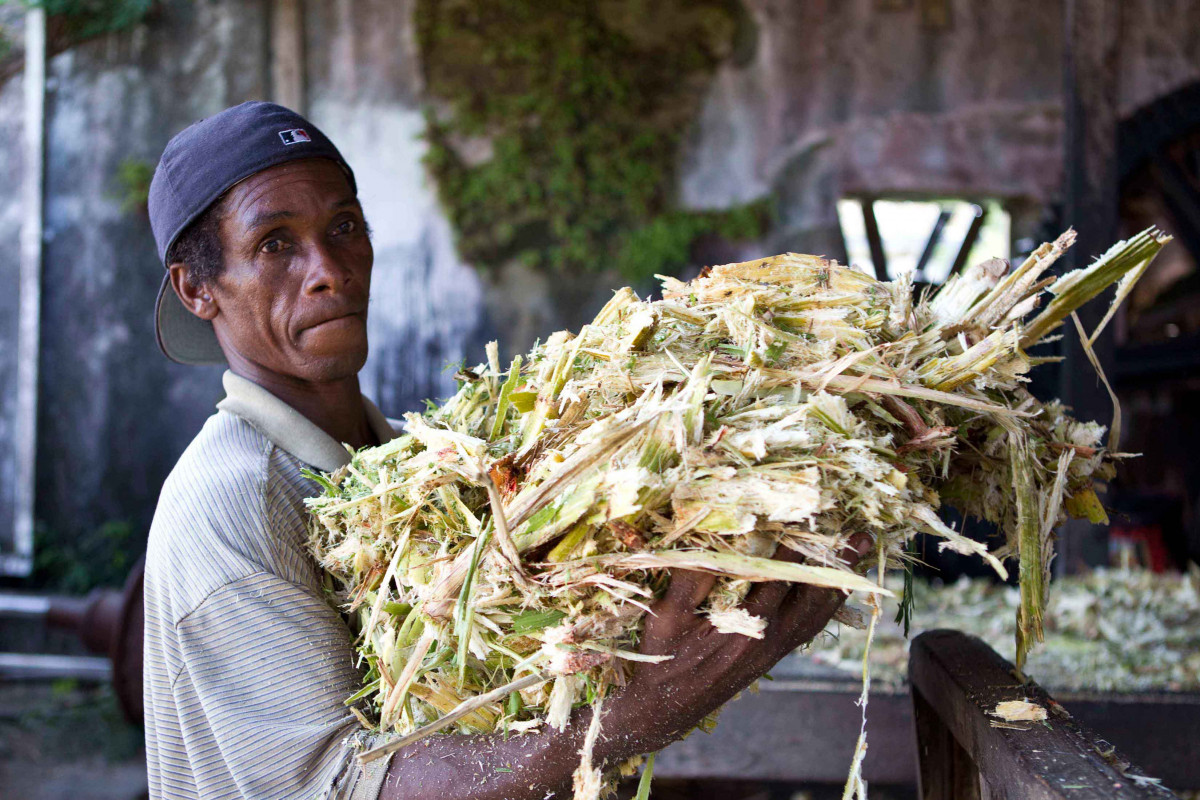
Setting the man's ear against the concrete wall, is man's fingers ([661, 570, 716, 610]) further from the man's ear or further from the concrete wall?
the concrete wall

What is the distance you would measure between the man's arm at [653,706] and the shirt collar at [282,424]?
0.58m

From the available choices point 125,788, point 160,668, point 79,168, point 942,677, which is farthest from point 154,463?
point 942,677

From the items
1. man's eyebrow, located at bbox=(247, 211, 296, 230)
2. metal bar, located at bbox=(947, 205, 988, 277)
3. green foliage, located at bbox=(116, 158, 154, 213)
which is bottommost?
man's eyebrow, located at bbox=(247, 211, 296, 230)

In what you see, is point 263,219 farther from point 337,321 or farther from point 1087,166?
point 1087,166

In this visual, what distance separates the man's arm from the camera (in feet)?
3.56

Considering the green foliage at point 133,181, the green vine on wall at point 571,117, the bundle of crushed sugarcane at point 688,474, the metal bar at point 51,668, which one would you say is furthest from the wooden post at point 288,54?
the bundle of crushed sugarcane at point 688,474

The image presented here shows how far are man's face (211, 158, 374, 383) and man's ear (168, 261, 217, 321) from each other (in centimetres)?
2

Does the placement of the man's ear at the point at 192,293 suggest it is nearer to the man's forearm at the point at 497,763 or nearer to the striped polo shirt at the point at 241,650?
the striped polo shirt at the point at 241,650

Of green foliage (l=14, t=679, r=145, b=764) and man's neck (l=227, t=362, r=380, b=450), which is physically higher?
man's neck (l=227, t=362, r=380, b=450)

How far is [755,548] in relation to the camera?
41.1 inches

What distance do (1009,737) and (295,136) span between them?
1500mm

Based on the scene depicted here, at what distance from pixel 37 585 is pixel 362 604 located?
6.33m

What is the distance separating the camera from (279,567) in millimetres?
1344

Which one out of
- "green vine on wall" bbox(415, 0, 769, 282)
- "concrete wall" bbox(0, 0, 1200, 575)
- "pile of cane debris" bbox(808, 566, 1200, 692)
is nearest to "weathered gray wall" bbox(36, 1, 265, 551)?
"concrete wall" bbox(0, 0, 1200, 575)
